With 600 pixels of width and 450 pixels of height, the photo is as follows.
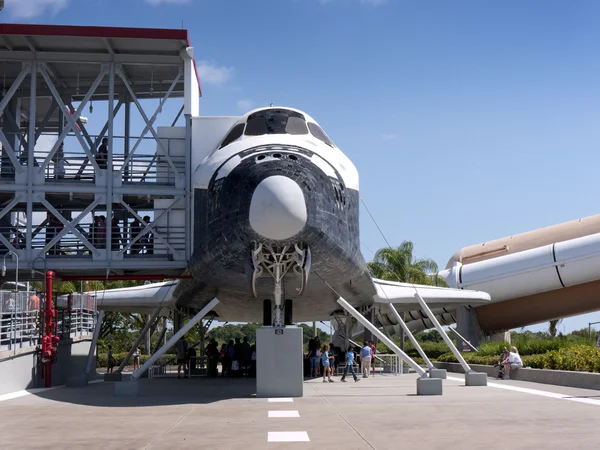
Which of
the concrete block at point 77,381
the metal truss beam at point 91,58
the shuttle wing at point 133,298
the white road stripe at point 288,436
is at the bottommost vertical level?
the concrete block at point 77,381

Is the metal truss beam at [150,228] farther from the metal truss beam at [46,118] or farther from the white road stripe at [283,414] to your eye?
the white road stripe at [283,414]

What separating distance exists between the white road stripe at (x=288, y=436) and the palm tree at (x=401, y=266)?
2909 centimetres

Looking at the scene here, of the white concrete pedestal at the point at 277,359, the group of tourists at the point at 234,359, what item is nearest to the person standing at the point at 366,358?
the group of tourists at the point at 234,359

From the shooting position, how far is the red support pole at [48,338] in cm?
1385

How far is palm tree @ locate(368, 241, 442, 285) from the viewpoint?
36375 mm

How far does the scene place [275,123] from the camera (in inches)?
487

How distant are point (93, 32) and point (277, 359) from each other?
7.55 meters

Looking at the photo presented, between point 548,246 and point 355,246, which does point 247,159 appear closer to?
point 355,246

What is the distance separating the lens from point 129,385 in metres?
11.9

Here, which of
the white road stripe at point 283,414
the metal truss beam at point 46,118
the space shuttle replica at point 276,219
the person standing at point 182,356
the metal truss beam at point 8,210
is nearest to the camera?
the white road stripe at point 283,414

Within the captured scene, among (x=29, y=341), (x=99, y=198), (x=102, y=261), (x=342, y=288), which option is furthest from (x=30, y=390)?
(x=342, y=288)

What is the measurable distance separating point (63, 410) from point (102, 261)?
5.05 m

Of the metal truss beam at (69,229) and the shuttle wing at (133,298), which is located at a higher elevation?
the metal truss beam at (69,229)

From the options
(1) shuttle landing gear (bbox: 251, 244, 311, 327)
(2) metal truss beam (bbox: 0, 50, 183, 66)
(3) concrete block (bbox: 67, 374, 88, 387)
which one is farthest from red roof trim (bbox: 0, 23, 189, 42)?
(3) concrete block (bbox: 67, 374, 88, 387)
